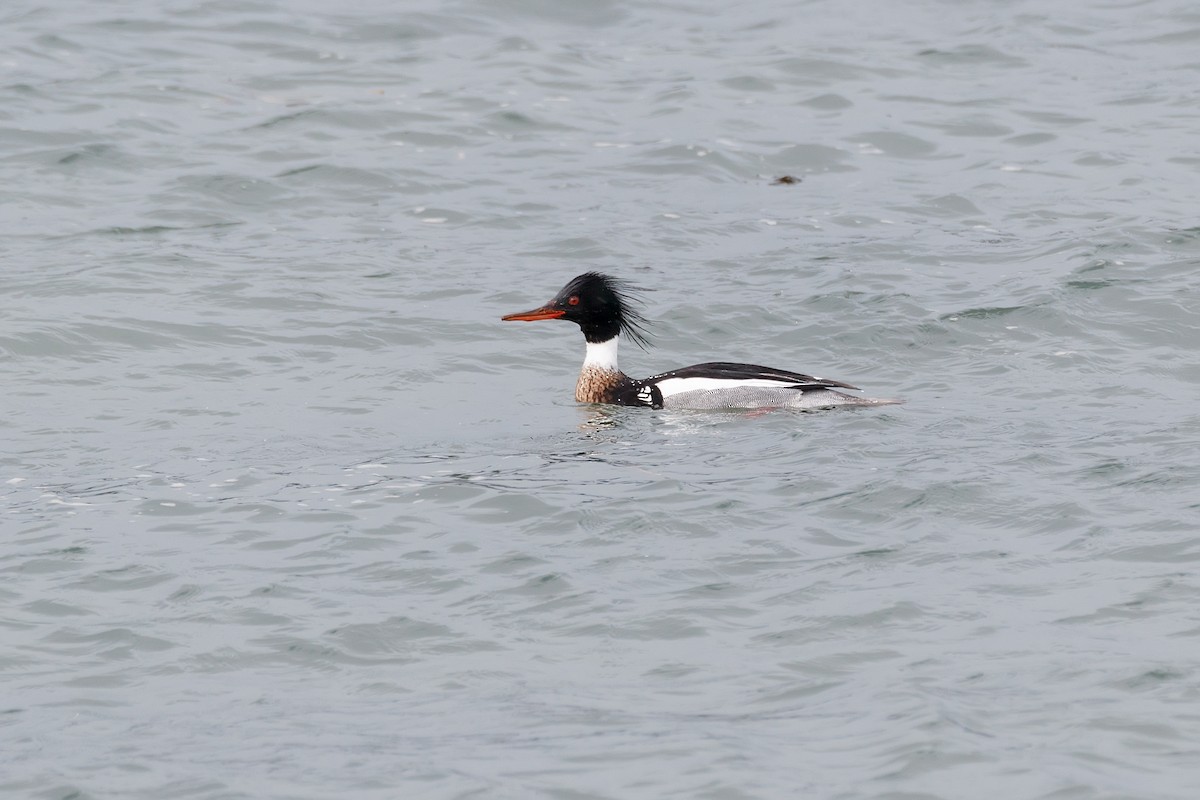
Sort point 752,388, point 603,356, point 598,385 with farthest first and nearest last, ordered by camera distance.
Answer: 1. point 603,356
2. point 598,385
3. point 752,388

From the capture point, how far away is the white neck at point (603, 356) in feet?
47.3

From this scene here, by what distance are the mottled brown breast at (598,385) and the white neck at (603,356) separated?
0.03 metres

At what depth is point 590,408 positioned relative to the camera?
13.9 metres

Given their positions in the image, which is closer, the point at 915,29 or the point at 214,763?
the point at 214,763

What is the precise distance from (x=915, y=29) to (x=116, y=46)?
10598 millimetres

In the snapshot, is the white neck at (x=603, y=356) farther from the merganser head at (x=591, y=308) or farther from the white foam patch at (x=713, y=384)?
the white foam patch at (x=713, y=384)

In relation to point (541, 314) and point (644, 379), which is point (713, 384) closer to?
point (644, 379)

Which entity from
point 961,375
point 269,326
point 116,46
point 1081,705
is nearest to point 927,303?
point 961,375

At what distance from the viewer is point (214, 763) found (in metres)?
7.21

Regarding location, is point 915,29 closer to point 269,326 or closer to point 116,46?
point 116,46

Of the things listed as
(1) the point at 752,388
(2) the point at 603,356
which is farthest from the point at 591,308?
(1) the point at 752,388

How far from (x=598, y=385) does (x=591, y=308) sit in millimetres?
661

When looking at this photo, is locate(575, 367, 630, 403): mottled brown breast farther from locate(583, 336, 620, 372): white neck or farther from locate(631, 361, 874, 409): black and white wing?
locate(631, 361, 874, 409): black and white wing

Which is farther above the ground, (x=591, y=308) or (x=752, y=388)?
(x=591, y=308)
